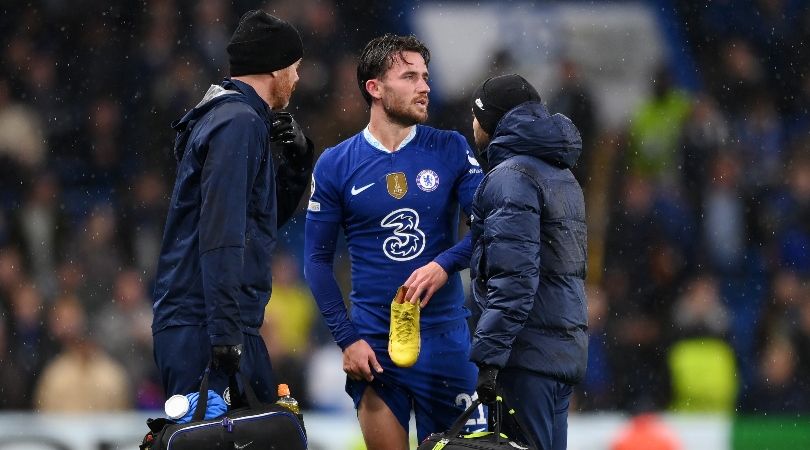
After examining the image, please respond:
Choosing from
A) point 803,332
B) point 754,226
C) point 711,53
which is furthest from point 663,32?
point 803,332

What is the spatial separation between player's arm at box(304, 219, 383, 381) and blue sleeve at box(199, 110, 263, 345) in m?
1.12

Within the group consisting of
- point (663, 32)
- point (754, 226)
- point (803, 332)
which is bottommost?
point (803, 332)

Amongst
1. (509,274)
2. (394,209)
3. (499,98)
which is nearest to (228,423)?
(509,274)

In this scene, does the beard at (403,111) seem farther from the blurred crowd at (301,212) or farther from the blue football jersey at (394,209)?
the blurred crowd at (301,212)

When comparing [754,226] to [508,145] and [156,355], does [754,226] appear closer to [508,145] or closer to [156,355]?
[508,145]

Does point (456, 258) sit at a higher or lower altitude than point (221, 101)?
lower

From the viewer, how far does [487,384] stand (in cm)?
475

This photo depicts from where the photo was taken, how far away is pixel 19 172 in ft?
36.1

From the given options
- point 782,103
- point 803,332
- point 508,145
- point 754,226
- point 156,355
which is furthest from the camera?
point 782,103

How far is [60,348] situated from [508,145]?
5.72 meters

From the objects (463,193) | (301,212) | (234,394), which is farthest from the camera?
(301,212)

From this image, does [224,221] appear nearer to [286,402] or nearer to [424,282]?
[286,402]

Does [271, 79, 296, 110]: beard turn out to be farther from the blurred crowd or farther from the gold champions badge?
the blurred crowd

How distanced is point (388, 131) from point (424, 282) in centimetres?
71
